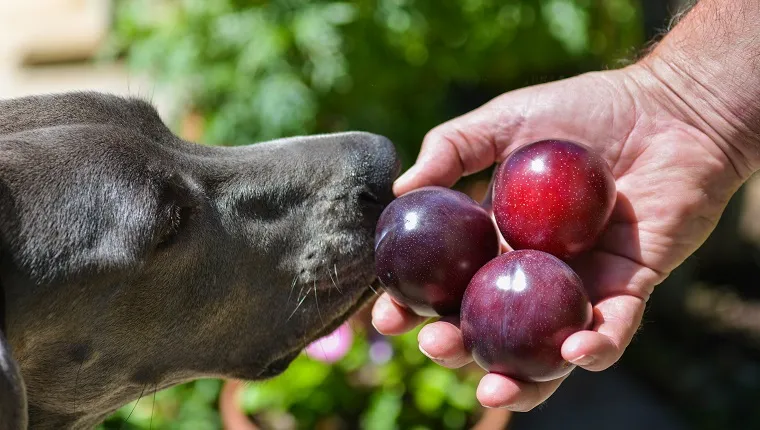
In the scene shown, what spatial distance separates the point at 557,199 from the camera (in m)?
2.89

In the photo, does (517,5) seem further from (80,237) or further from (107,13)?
(107,13)

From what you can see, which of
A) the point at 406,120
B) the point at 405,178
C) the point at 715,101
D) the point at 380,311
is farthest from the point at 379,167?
the point at 406,120

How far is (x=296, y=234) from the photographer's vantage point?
3188 millimetres

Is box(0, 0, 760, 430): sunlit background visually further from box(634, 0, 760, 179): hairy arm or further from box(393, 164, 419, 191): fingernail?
box(393, 164, 419, 191): fingernail

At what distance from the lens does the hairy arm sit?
323 cm

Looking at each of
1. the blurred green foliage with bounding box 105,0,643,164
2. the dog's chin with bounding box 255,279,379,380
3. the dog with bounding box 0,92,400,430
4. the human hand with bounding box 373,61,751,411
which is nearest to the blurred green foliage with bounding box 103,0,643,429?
the blurred green foliage with bounding box 105,0,643,164

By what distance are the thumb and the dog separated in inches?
6.4

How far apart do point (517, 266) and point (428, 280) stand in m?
0.31

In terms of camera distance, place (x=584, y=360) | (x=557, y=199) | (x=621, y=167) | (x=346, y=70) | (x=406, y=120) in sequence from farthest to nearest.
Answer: (x=406, y=120) → (x=346, y=70) → (x=621, y=167) → (x=557, y=199) → (x=584, y=360)

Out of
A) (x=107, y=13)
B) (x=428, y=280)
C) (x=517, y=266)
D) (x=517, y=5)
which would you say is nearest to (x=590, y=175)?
(x=517, y=266)

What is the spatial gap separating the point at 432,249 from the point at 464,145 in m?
0.69

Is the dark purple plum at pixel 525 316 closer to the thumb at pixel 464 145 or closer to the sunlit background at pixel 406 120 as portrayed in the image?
the thumb at pixel 464 145

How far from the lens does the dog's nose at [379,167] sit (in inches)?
129

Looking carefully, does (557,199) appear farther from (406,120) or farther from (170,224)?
(406,120)
